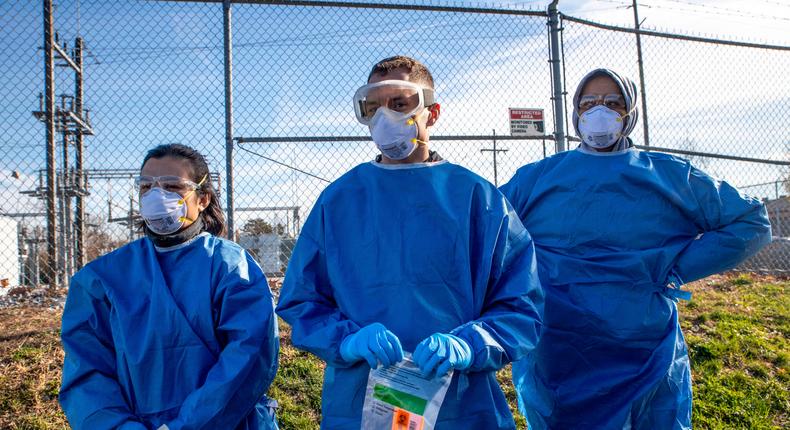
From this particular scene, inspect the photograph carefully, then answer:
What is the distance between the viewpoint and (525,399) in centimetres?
274

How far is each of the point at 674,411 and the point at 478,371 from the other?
1119mm

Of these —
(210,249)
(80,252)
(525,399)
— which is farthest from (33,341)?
(525,399)

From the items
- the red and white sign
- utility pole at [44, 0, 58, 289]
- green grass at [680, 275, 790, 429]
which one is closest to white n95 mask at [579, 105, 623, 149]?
the red and white sign

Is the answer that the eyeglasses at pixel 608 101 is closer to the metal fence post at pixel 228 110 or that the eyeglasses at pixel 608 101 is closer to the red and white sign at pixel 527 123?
the red and white sign at pixel 527 123

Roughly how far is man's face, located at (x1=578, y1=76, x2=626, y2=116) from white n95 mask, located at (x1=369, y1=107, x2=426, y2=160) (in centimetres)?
112

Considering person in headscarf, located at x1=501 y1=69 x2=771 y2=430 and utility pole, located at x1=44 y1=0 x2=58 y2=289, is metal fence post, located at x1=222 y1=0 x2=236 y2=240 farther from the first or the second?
person in headscarf, located at x1=501 y1=69 x2=771 y2=430

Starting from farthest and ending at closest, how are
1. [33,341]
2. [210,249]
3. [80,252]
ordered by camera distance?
1. [80,252]
2. [33,341]
3. [210,249]

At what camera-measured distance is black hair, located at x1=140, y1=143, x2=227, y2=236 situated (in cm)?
247

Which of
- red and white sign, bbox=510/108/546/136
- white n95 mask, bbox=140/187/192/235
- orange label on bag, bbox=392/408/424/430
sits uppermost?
red and white sign, bbox=510/108/546/136

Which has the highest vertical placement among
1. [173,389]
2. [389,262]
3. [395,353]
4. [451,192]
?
[451,192]

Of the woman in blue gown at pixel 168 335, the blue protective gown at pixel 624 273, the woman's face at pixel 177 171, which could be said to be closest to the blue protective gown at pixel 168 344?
the woman in blue gown at pixel 168 335

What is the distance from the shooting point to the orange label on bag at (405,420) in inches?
64.8

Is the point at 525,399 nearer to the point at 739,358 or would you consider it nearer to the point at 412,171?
the point at 412,171

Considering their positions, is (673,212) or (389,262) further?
(673,212)
